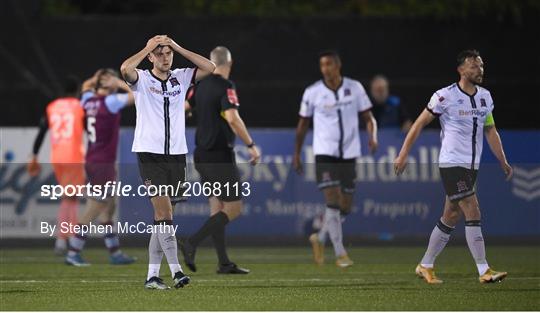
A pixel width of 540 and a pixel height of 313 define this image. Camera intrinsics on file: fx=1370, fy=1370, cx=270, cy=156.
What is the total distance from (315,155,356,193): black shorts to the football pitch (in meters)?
0.96

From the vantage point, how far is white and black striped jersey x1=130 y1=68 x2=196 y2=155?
A: 12.2 metres

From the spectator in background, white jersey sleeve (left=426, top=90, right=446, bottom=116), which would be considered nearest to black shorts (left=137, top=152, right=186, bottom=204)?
white jersey sleeve (left=426, top=90, right=446, bottom=116)

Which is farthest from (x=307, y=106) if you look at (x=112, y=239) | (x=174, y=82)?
(x=174, y=82)

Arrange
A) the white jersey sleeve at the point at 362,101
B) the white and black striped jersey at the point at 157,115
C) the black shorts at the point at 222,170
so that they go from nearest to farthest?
1. the white and black striped jersey at the point at 157,115
2. the black shorts at the point at 222,170
3. the white jersey sleeve at the point at 362,101

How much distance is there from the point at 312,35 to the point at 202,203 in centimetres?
558

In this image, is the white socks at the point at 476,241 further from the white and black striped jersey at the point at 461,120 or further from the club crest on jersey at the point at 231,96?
the club crest on jersey at the point at 231,96

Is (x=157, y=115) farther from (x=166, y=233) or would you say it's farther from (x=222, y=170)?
(x=222, y=170)

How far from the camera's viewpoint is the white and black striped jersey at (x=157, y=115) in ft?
39.9

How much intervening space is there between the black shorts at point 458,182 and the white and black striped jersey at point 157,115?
2.64 metres

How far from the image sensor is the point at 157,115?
12188mm

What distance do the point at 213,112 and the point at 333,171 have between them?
1947 mm

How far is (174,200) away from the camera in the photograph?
41.0 ft

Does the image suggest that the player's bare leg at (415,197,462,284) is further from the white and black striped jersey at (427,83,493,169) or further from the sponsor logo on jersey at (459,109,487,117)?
the sponsor logo on jersey at (459,109,487,117)

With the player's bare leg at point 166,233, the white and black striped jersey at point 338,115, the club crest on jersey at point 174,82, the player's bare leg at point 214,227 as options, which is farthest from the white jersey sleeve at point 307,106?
the player's bare leg at point 166,233
